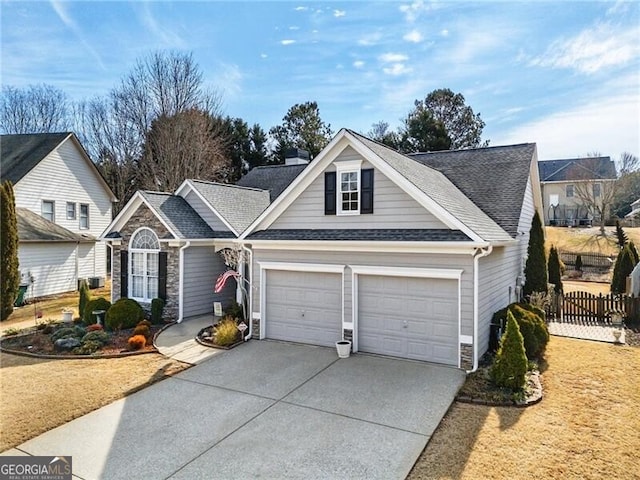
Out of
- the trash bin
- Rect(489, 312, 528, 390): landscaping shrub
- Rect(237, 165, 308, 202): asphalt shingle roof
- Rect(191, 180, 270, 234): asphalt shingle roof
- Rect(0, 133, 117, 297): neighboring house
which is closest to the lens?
Rect(489, 312, 528, 390): landscaping shrub

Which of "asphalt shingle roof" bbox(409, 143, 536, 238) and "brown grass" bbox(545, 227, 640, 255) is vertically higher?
"asphalt shingle roof" bbox(409, 143, 536, 238)

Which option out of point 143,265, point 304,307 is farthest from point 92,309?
point 304,307

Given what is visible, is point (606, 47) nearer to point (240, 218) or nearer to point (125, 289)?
point (240, 218)

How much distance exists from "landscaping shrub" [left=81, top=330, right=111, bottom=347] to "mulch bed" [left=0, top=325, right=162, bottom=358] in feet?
0.47

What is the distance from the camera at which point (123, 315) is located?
46.8ft

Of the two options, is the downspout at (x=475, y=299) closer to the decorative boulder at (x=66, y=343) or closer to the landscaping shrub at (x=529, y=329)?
the landscaping shrub at (x=529, y=329)

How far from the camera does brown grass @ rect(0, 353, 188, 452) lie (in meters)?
7.66

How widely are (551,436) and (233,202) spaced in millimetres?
14791

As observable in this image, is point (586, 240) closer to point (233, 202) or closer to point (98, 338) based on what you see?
point (233, 202)

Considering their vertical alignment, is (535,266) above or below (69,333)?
above

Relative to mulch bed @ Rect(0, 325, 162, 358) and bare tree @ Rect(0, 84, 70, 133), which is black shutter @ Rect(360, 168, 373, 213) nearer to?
mulch bed @ Rect(0, 325, 162, 358)

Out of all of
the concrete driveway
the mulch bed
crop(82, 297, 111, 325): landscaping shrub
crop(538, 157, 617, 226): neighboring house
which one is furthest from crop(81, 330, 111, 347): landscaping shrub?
crop(538, 157, 617, 226): neighboring house

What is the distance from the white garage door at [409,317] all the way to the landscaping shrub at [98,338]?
25.7ft

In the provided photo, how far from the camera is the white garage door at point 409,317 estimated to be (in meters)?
10.1
